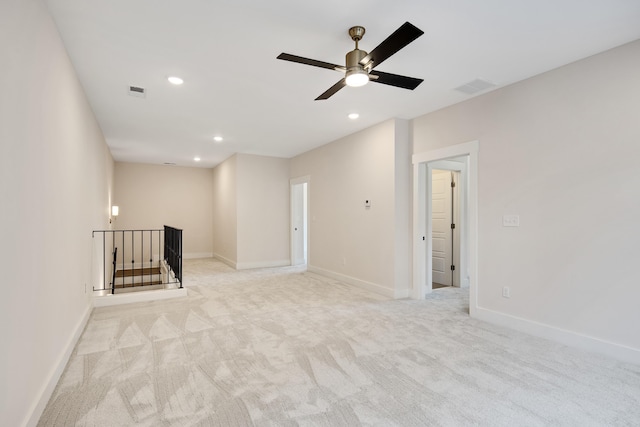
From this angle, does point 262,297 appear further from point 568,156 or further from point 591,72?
point 591,72

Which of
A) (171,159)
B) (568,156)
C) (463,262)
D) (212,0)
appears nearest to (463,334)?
(568,156)

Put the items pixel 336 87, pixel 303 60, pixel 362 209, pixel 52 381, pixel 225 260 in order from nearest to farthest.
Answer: pixel 52 381 → pixel 303 60 → pixel 336 87 → pixel 362 209 → pixel 225 260

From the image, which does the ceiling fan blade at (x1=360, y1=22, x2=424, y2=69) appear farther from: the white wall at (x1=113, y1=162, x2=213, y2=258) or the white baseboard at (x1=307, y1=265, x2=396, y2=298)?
the white wall at (x1=113, y1=162, x2=213, y2=258)

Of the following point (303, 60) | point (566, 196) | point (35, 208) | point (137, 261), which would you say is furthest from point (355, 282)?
point (137, 261)

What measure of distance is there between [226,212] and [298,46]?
6.07m

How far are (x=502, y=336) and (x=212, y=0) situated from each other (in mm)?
3949

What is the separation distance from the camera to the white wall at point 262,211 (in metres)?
7.46

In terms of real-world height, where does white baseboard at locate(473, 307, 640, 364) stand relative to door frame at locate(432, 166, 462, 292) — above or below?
below

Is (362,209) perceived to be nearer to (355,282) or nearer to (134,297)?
(355,282)

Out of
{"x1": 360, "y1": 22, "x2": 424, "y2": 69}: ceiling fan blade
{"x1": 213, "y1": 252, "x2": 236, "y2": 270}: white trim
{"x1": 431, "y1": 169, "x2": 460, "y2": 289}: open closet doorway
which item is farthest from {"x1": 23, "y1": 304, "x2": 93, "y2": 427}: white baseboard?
{"x1": 431, "y1": 169, "x2": 460, "y2": 289}: open closet doorway

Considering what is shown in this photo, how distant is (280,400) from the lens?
211cm

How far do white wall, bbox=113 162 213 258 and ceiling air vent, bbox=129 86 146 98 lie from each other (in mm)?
5702

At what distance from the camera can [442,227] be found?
19.2 feet

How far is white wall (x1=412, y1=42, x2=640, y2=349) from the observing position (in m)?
2.75
